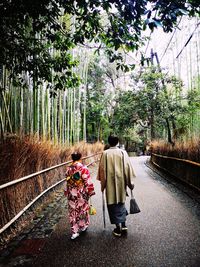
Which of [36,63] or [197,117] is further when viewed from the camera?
[197,117]

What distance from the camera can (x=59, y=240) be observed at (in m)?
3.77

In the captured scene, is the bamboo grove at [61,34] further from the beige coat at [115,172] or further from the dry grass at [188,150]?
the dry grass at [188,150]

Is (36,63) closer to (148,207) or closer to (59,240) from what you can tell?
(59,240)

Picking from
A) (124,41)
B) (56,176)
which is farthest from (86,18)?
(56,176)

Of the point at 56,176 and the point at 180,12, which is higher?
the point at 180,12

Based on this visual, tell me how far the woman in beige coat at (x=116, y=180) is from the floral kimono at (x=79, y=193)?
0.78 ft

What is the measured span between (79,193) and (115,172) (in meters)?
0.57

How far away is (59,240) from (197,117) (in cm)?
1125

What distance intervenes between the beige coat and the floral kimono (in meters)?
0.24

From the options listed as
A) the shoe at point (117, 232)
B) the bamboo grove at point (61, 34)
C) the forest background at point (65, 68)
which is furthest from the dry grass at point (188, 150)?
the shoe at point (117, 232)

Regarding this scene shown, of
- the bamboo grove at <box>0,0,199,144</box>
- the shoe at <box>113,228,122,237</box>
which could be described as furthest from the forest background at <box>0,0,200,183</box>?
the shoe at <box>113,228,122,237</box>

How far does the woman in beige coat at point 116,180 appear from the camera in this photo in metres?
3.89

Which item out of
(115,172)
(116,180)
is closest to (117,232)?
(116,180)

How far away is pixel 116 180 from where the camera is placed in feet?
13.0
